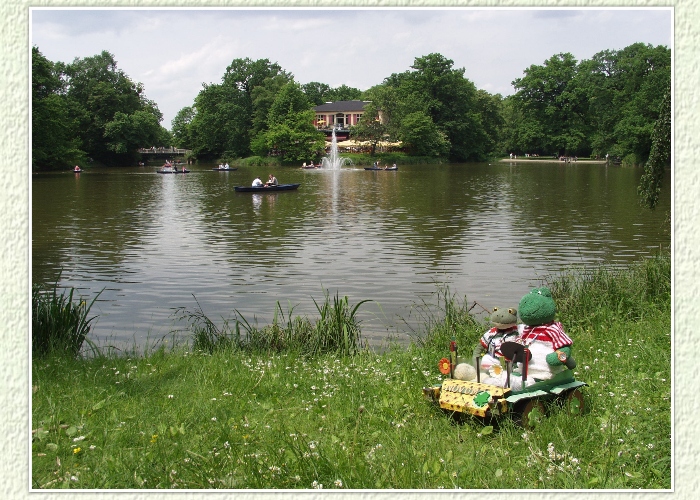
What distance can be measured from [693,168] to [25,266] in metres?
2.39

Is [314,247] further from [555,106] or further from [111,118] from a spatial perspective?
[555,106]

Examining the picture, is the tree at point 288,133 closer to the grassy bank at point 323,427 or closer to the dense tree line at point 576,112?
the dense tree line at point 576,112

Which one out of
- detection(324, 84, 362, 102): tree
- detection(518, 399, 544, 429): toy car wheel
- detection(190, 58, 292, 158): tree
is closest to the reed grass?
detection(518, 399, 544, 429): toy car wheel

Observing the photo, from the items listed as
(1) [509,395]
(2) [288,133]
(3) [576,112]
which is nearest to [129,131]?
(2) [288,133]

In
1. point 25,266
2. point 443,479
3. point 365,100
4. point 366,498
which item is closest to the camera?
point 366,498

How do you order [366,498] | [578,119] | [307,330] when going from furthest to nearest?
[578,119] → [307,330] → [366,498]

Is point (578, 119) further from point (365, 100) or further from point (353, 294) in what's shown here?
point (353, 294)

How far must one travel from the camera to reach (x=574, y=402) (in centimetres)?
436

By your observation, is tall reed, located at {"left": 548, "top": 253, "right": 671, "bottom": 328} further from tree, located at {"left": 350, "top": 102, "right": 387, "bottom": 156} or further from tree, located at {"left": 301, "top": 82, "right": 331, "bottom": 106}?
tree, located at {"left": 301, "top": 82, "right": 331, "bottom": 106}

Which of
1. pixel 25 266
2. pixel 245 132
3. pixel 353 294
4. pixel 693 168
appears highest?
pixel 245 132

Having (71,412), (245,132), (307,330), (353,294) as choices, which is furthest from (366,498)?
(245,132)

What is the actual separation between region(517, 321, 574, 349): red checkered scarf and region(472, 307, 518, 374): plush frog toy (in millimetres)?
101

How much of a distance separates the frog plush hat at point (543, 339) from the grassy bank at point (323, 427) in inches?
10.9

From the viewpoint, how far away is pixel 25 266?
2.40 m
